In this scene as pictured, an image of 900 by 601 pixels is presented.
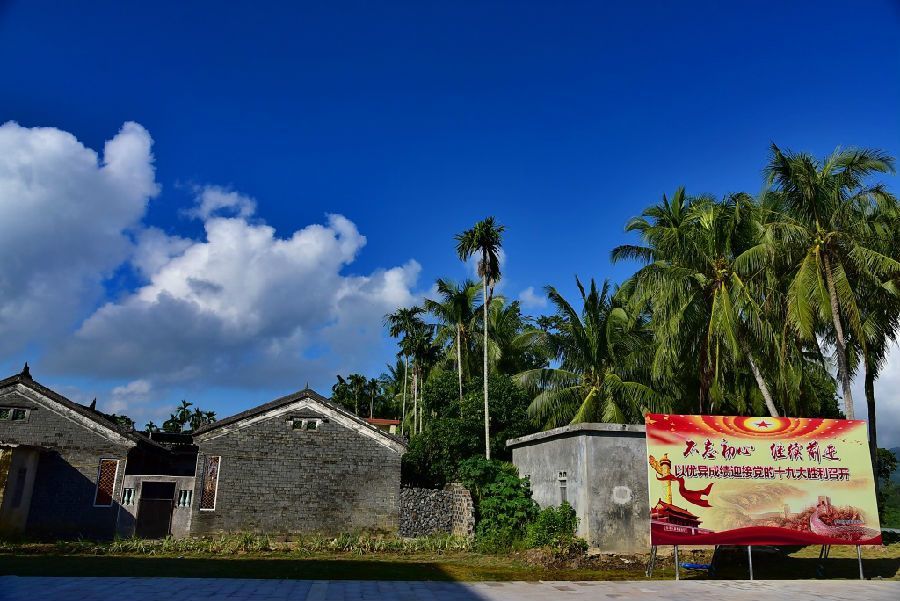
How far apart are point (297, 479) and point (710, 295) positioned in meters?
16.1

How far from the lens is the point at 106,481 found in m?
21.4

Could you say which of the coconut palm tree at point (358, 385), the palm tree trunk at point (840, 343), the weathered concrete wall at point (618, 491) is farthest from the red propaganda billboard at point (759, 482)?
the coconut palm tree at point (358, 385)

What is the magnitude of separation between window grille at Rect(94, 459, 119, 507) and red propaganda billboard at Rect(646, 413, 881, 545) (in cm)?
1843

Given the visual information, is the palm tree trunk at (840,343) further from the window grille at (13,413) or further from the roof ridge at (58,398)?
the window grille at (13,413)

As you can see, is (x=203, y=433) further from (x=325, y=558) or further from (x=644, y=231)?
(x=644, y=231)

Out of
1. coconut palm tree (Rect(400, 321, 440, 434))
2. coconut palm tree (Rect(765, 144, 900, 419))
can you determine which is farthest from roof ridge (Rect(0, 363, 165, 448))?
coconut palm tree (Rect(765, 144, 900, 419))

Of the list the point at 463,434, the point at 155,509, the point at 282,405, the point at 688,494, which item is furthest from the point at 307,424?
the point at 688,494

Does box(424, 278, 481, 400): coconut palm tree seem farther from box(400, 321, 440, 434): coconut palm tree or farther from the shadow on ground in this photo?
the shadow on ground

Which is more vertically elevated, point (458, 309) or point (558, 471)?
point (458, 309)

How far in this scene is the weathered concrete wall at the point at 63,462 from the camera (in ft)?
67.9

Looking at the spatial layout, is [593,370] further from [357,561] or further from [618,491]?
[357,561]

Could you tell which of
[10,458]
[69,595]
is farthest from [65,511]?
[69,595]

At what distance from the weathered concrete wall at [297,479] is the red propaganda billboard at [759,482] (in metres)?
11.9

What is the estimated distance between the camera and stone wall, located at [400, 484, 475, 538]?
71.1 feet
